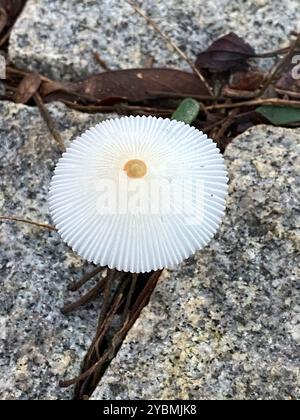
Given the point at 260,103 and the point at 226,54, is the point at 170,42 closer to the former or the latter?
the point at 226,54

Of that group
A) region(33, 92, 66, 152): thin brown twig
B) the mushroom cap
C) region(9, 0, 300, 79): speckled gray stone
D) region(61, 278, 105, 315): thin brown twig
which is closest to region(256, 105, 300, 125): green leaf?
region(9, 0, 300, 79): speckled gray stone

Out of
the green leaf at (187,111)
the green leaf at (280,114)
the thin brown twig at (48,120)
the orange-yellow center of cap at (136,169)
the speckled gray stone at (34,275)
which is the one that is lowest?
the speckled gray stone at (34,275)

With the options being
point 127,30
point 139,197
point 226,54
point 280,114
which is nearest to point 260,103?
point 280,114

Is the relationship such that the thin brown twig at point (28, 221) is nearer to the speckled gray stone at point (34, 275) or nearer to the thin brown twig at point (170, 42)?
the speckled gray stone at point (34, 275)

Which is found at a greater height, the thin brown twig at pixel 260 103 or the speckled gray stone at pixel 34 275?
the thin brown twig at pixel 260 103

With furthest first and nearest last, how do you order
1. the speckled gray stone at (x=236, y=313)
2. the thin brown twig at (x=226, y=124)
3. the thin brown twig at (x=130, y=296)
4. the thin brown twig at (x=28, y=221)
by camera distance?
the thin brown twig at (x=226, y=124), the thin brown twig at (x=28, y=221), the thin brown twig at (x=130, y=296), the speckled gray stone at (x=236, y=313)

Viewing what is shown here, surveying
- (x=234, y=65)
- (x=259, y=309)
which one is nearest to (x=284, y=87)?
(x=234, y=65)

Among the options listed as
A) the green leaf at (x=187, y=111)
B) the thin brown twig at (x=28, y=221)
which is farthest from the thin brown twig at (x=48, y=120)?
the green leaf at (x=187, y=111)

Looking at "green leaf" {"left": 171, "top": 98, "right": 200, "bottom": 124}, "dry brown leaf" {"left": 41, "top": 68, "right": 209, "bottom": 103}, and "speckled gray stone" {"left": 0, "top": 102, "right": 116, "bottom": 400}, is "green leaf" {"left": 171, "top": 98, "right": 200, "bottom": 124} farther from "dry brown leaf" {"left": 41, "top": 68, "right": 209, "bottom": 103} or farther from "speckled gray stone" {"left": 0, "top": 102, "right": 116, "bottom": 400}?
"speckled gray stone" {"left": 0, "top": 102, "right": 116, "bottom": 400}
